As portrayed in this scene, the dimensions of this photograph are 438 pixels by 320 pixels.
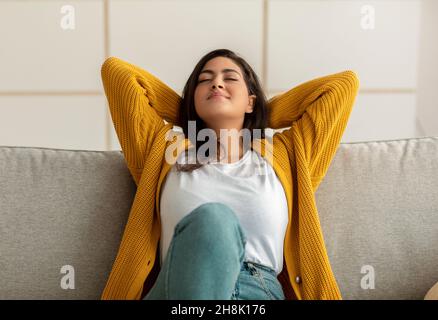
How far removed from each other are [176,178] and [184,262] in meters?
0.41

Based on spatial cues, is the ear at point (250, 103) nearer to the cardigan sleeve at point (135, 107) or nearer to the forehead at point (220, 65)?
the forehead at point (220, 65)

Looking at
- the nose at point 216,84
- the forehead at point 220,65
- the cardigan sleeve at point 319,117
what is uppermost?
the forehead at point 220,65

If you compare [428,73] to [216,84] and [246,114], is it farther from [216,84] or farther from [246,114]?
[216,84]

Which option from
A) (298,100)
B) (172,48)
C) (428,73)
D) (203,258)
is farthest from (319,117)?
(428,73)

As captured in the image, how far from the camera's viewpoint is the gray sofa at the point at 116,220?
145cm

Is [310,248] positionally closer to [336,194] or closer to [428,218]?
[336,194]

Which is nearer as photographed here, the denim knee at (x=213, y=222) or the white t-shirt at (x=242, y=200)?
the denim knee at (x=213, y=222)

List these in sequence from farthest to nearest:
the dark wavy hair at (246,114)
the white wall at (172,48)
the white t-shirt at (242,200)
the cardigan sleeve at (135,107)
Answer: the white wall at (172,48), the dark wavy hair at (246,114), the cardigan sleeve at (135,107), the white t-shirt at (242,200)

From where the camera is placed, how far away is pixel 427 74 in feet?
7.57

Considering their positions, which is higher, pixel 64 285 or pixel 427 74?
pixel 427 74

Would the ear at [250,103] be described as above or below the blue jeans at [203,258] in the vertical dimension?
above

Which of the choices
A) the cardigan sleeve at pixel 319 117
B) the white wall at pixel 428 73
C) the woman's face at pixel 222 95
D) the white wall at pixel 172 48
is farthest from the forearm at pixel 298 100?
the white wall at pixel 428 73

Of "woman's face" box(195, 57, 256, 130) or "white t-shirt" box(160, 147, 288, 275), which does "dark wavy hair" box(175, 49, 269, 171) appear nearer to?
"woman's face" box(195, 57, 256, 130)
